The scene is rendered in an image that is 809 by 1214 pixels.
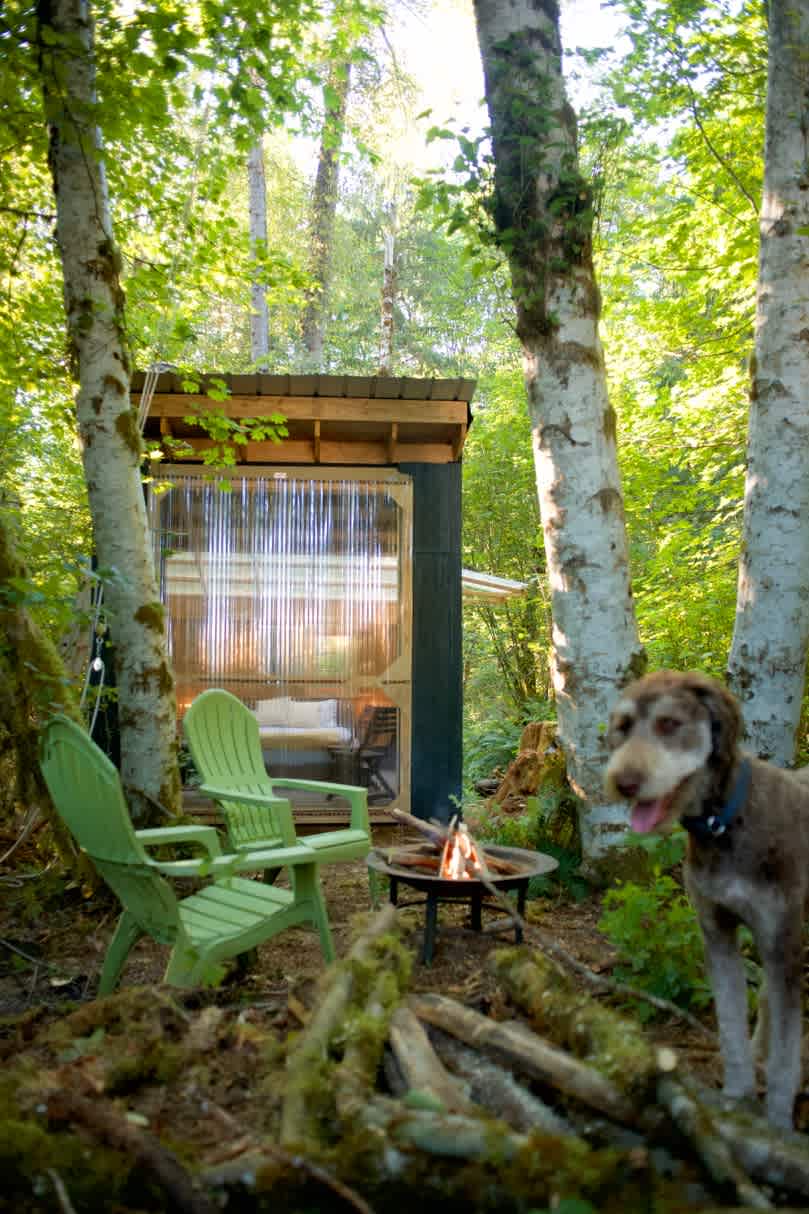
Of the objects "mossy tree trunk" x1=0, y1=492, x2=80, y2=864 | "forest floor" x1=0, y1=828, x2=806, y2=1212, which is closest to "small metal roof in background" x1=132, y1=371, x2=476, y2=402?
"mossy tree trunk" x1=0, y1=492, x2=80, y2=864

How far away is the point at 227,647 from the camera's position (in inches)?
291

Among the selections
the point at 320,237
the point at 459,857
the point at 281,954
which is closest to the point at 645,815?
the point at 459,857

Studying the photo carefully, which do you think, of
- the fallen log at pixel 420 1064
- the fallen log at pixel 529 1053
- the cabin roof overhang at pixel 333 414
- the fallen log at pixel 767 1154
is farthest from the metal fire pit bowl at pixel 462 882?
the cabin roof overhang at pixel 333 414

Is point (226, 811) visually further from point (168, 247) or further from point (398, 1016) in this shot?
point (168, 247)

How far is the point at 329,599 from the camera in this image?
7457 millimetres

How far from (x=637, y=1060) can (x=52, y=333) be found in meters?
6.78

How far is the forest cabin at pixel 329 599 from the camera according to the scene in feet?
24.1

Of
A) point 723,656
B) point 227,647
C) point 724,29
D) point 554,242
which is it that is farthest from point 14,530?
point 724,29

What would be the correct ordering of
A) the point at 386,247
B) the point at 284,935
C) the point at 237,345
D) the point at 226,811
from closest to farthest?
the point at 284,935 → the point at 226,811 → the point at 386,247 → the point at 237,345

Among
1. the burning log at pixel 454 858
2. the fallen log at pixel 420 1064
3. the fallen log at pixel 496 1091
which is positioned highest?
the fallen log at pixel 420 1064

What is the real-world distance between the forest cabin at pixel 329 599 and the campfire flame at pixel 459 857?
10.1 feet

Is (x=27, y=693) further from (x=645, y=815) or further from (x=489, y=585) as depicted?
(x=489, y=585)

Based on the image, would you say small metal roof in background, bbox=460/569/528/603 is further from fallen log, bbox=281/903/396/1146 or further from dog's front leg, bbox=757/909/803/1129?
dog's front leg, bbox=757/909/803/1129

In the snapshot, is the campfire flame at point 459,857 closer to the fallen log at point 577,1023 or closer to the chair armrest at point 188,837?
the chair armrest at point 188,837
